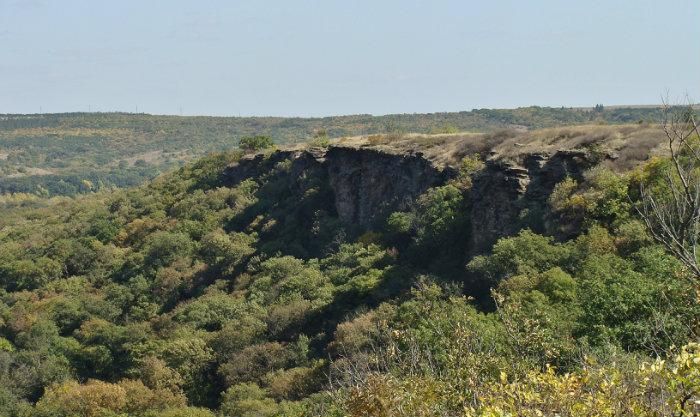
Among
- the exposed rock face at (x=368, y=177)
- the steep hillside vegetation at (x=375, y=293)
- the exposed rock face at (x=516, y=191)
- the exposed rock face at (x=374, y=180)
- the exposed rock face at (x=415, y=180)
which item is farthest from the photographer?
the exposed rock face at (x=368, y=177)

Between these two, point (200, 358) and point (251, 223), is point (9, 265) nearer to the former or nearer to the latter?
point (251, 223)

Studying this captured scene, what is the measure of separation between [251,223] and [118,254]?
1094 cm

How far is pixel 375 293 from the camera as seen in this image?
3094cm

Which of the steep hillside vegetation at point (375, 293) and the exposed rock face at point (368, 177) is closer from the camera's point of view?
the steep hillside vegetation at point (375, 293)

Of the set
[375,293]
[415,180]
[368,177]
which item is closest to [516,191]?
[375,293]

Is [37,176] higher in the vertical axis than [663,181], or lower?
lower

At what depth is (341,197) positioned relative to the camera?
1864 inches

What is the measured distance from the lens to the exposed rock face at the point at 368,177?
40562 mm

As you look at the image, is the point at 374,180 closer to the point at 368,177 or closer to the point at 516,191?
the point at 368,177

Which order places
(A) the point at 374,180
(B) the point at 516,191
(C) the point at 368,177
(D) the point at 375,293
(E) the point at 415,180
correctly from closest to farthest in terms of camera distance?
(B) the point at 516,191, (D) the point at 375,293, (E) the point at 415,180, (A) the point at 374,180, (C) the point at 368,177

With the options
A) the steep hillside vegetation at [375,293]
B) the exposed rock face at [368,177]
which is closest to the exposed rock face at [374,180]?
the exposed rock face at [368,177]

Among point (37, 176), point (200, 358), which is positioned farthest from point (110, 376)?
point (37, 176)

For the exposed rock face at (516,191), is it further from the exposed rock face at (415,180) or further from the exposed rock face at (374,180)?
the exposed rock face at (374,180)

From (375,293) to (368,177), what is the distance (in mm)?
15914
